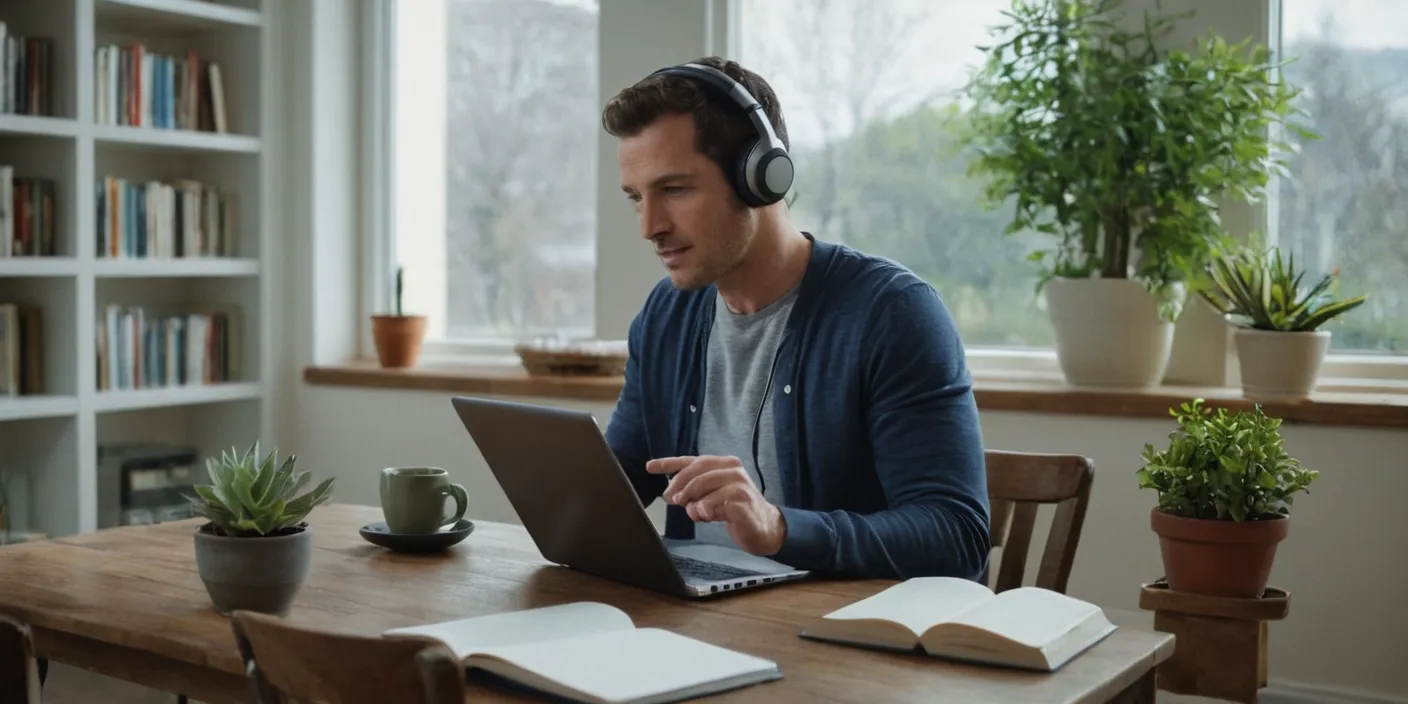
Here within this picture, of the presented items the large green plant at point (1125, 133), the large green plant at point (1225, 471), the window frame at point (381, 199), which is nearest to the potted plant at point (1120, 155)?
the large green plant at point (1125, 133)

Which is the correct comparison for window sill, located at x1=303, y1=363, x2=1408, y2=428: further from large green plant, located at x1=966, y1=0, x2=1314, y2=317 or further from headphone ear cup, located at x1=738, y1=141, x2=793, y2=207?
headphone ear cup, located at x1=738, y1=141, x2=793, y2=207

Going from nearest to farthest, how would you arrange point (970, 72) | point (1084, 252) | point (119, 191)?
point (1084, 252)
point (970, 72)
point (119, 191)

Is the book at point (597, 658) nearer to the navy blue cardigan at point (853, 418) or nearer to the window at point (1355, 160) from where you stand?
the navy blue cardigan at point (853, 418)

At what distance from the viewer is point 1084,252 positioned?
301 centimetres

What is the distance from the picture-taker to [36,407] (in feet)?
11.6

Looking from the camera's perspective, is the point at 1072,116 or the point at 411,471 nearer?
the point at 411,471

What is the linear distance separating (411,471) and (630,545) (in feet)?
1.37

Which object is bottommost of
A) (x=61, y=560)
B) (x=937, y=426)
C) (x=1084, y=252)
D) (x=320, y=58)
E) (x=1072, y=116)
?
(x=61, y=560)

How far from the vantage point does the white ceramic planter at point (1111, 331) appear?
115 inches

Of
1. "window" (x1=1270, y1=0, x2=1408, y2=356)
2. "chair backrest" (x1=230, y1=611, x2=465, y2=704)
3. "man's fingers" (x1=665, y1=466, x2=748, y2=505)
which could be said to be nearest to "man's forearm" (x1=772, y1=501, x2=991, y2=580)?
"man's fingers" (x1=665, y1=466, x2=748, y2=505)

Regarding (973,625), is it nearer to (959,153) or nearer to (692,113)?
(692,113)

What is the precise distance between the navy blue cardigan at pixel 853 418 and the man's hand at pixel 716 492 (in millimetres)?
85

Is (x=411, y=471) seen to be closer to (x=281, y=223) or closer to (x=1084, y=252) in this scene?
(x=1084, y=252)

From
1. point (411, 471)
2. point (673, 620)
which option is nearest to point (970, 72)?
point (411, 471)
